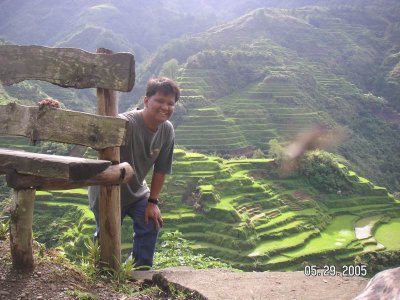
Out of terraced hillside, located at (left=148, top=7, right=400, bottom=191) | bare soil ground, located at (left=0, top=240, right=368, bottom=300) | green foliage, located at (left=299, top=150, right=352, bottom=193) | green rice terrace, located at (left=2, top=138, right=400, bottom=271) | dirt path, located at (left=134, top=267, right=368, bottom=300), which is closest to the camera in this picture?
bare soil ground, located at (left=0, top=240, right=368, bottom=300)

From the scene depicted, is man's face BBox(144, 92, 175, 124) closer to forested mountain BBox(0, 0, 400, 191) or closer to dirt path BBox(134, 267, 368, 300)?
dirt path BBox(134, 267, 368, 300)

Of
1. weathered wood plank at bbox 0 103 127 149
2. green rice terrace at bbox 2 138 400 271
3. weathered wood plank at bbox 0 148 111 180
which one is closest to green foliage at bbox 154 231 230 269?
weathered wood plank at bbox 0 103 127 149

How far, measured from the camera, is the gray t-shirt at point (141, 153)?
9.71ft

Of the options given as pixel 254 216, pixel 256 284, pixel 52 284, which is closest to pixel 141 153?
pixel 52 284

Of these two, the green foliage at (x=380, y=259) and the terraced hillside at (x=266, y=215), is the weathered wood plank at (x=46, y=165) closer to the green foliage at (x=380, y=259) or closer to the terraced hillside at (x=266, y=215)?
the terraced hillside at (x=266, y=215)

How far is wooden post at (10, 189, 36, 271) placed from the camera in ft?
7.68

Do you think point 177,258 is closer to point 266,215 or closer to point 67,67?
point 67,67

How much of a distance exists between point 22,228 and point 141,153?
997 mm

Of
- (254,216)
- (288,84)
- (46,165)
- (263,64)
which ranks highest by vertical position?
(263,64)

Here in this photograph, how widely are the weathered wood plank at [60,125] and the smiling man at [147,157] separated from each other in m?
0.35

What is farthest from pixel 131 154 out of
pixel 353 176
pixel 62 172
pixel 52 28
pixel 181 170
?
pixel 52 28

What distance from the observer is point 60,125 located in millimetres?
2459

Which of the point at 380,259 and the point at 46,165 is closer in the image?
the point at 46,165

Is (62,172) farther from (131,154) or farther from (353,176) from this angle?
(353,176)
